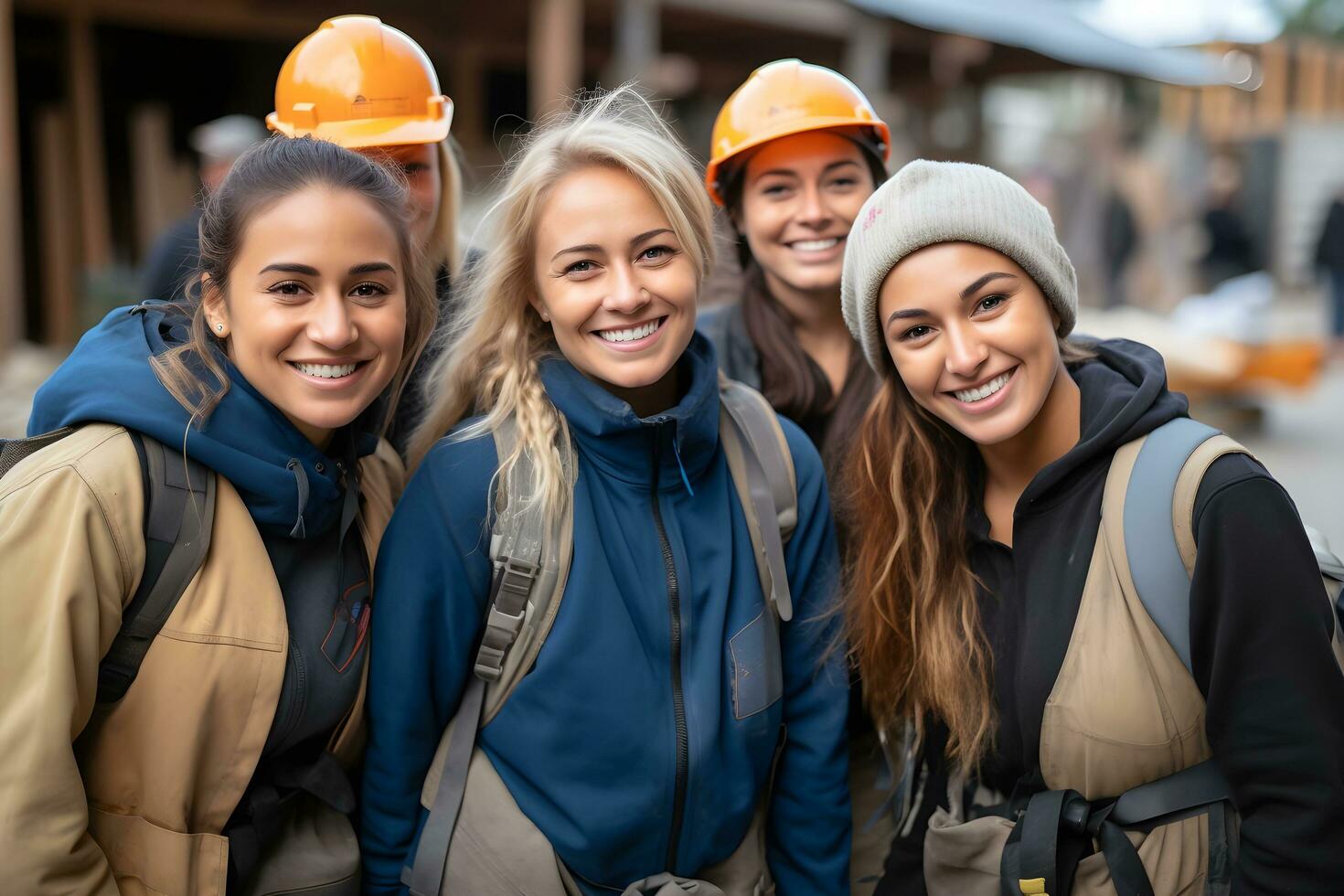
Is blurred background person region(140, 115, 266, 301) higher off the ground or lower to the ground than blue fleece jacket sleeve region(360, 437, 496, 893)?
higher

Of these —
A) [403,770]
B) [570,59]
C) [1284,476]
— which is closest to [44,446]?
[403,770]

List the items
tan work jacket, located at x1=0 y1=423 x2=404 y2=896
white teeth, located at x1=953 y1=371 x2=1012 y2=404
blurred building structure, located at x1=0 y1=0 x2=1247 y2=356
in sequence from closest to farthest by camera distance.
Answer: tan work jacket, located at x1=0 y1=423 x2=404 y2=896, white teeth, located at x1=953 y1=371 x2=1012 y2=404, blurred building structure, located at x1=0 y1=0 x2=1247 y2=356

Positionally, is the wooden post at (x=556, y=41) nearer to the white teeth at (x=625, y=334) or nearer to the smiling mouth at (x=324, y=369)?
the white teeth at (x=625, y=334)

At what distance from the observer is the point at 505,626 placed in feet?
7.29

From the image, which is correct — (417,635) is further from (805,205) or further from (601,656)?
(805,205)

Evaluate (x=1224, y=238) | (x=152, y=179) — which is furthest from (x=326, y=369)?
(x=1224, y=238)

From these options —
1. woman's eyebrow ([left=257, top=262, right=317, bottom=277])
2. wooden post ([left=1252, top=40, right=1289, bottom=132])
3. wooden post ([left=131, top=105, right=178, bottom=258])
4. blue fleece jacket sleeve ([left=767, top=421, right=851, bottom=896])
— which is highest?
wooden post ([left=1252, top=40, right=1289, bottom=132])

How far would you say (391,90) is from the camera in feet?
10.4

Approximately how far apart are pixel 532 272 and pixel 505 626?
78 cm

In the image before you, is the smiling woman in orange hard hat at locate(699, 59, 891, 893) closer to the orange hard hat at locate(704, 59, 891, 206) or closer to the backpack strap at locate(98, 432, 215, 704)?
the orange hard hat at locate(704, 59, 891, 206)

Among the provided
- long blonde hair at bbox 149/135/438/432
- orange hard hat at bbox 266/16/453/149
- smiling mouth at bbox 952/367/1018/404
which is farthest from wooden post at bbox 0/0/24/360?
smiling mouth at bbox 952/367/1018/404

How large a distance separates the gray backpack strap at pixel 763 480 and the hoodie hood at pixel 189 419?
823 millimetres

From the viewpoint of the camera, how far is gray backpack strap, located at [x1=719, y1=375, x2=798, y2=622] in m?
2.42

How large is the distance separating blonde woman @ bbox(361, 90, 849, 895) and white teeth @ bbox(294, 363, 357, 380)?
246 millimetres
